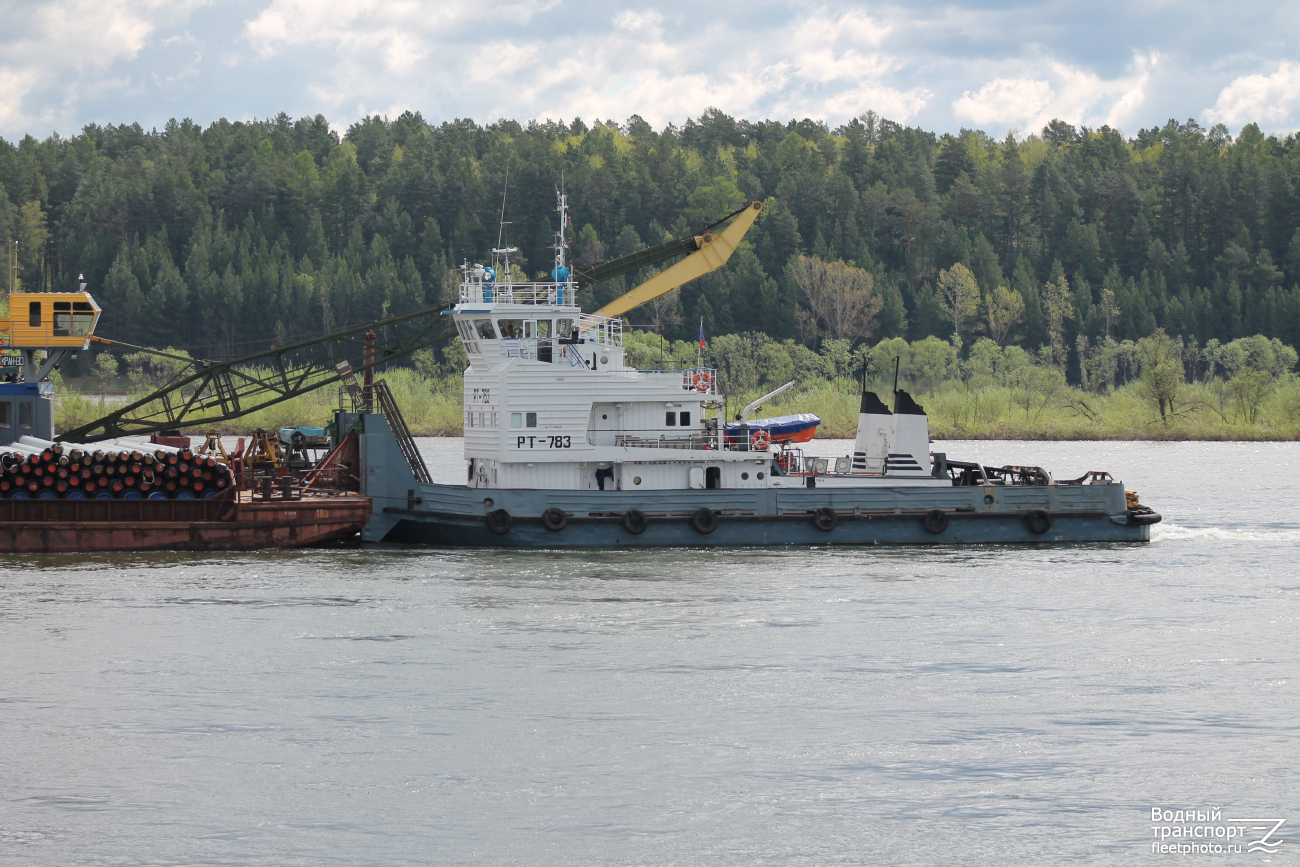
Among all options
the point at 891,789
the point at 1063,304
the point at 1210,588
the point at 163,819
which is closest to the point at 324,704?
the point at 163,819

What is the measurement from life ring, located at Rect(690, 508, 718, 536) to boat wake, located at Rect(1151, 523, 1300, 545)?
11720 millimetres

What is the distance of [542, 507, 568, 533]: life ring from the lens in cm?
2934

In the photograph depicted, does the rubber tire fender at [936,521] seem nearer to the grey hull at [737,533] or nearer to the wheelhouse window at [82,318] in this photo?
the grey hull at [737,533]

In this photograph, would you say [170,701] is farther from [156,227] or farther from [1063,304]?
[156,227]

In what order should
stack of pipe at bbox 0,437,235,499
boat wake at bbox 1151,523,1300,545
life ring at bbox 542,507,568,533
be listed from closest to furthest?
life ring at bbox 542,507,568,533 → stack of pipe at bbox 0,437,235,499 → boat wake at bbox 1151,523,1300,545

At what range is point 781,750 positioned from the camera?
1691cm

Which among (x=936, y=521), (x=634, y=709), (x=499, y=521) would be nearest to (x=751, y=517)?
(x=936, y=521)

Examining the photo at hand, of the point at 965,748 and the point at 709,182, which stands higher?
the point at 709,182

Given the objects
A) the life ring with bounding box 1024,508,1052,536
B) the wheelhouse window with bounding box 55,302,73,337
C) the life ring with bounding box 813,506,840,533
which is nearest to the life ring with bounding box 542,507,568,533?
the life ring with bounding box 813,506,840,533

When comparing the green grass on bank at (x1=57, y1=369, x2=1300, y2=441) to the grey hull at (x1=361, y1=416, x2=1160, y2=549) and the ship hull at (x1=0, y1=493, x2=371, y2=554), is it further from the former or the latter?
the grey hull at (x1=361, y1=416, x2=1160, y2=549)

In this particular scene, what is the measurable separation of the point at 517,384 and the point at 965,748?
1517 centimetres

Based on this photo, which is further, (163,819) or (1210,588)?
(1210,588)

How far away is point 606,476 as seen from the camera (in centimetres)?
3036

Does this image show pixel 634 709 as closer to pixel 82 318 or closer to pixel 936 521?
pixel 936 521
